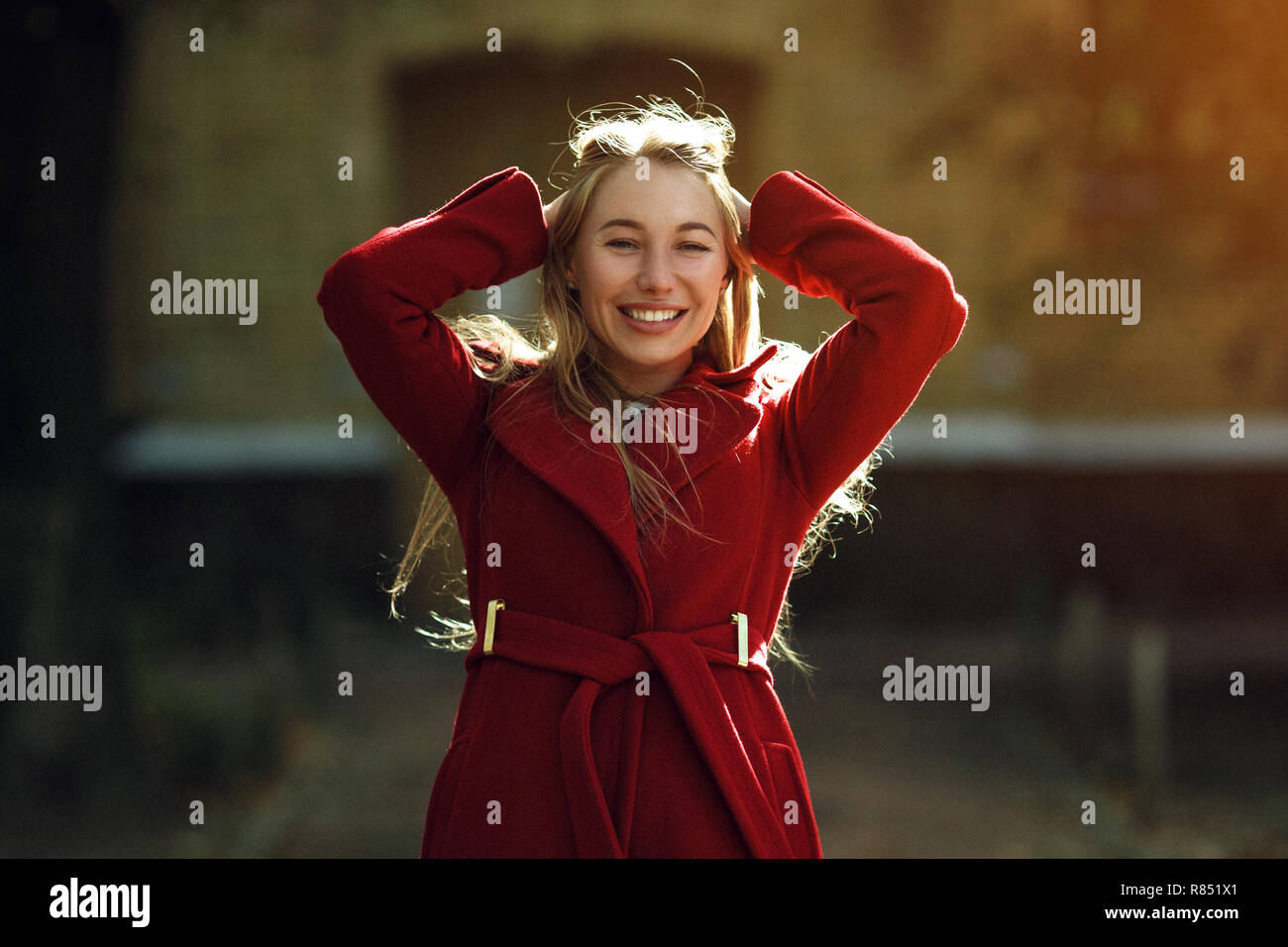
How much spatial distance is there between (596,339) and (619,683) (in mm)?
558

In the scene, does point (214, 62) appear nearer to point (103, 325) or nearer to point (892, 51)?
point (103, 325)

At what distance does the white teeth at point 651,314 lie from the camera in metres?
2.13

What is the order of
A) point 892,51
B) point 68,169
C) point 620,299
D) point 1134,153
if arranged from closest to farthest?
point 620,299, point 68,169, point 1134,153, point 892,51

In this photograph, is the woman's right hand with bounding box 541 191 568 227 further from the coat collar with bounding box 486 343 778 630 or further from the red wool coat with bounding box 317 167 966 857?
the coat collar with bounding box 486 343 778 630

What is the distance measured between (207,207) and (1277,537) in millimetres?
5075

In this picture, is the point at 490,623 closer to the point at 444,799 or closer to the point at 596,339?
the point at 444,799

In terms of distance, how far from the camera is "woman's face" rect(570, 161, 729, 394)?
2.11 m

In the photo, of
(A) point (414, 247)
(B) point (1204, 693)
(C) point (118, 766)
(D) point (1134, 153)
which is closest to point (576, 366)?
(A) point (414, 247)

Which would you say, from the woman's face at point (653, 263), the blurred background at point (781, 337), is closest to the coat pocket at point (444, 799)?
the woman's face at point (653, 263)

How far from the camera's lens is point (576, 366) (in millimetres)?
2225
